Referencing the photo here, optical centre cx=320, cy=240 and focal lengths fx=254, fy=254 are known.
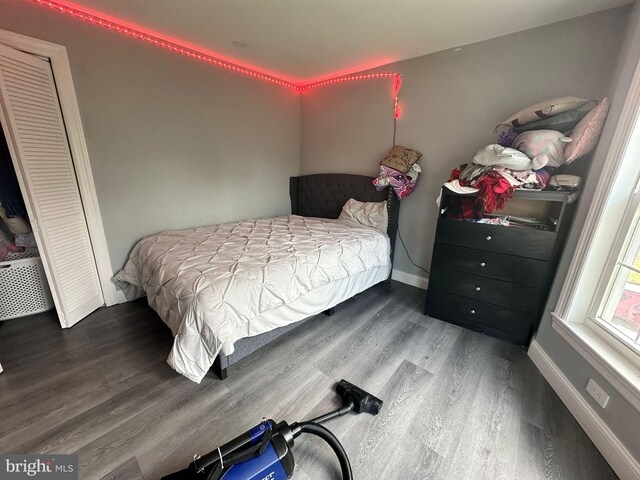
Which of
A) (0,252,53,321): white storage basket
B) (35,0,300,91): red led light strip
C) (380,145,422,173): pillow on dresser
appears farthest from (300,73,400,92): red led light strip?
(0,252,53,321): white storage basket

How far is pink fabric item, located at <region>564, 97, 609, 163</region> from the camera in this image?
1.53 meters

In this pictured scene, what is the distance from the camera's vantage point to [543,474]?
3.73 feet

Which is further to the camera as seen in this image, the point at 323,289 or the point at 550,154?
the point at 323,289

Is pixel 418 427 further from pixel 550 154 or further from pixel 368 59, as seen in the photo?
pixel 368 59

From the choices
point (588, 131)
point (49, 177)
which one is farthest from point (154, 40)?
point (588, 131)

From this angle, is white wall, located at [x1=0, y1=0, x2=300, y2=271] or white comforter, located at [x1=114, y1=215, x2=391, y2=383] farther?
white wall, located at [x1=0, y1=0, x2=300, y2=271]

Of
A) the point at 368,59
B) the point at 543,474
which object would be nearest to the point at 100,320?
the point at 543,474

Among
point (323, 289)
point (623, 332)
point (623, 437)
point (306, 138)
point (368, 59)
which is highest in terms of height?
point (368, 59)

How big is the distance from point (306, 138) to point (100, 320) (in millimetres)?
3139

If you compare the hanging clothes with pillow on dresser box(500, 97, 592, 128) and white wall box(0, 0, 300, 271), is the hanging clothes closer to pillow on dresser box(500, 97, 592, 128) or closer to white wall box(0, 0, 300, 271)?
white wall box(0, 0, 300, 271)

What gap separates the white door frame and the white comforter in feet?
0.58

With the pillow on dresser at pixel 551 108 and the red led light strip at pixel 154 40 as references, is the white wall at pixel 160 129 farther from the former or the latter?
the pillow on dresser at pixel 551 108

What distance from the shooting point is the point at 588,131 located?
1.57m

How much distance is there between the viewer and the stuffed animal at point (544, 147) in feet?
5.61
